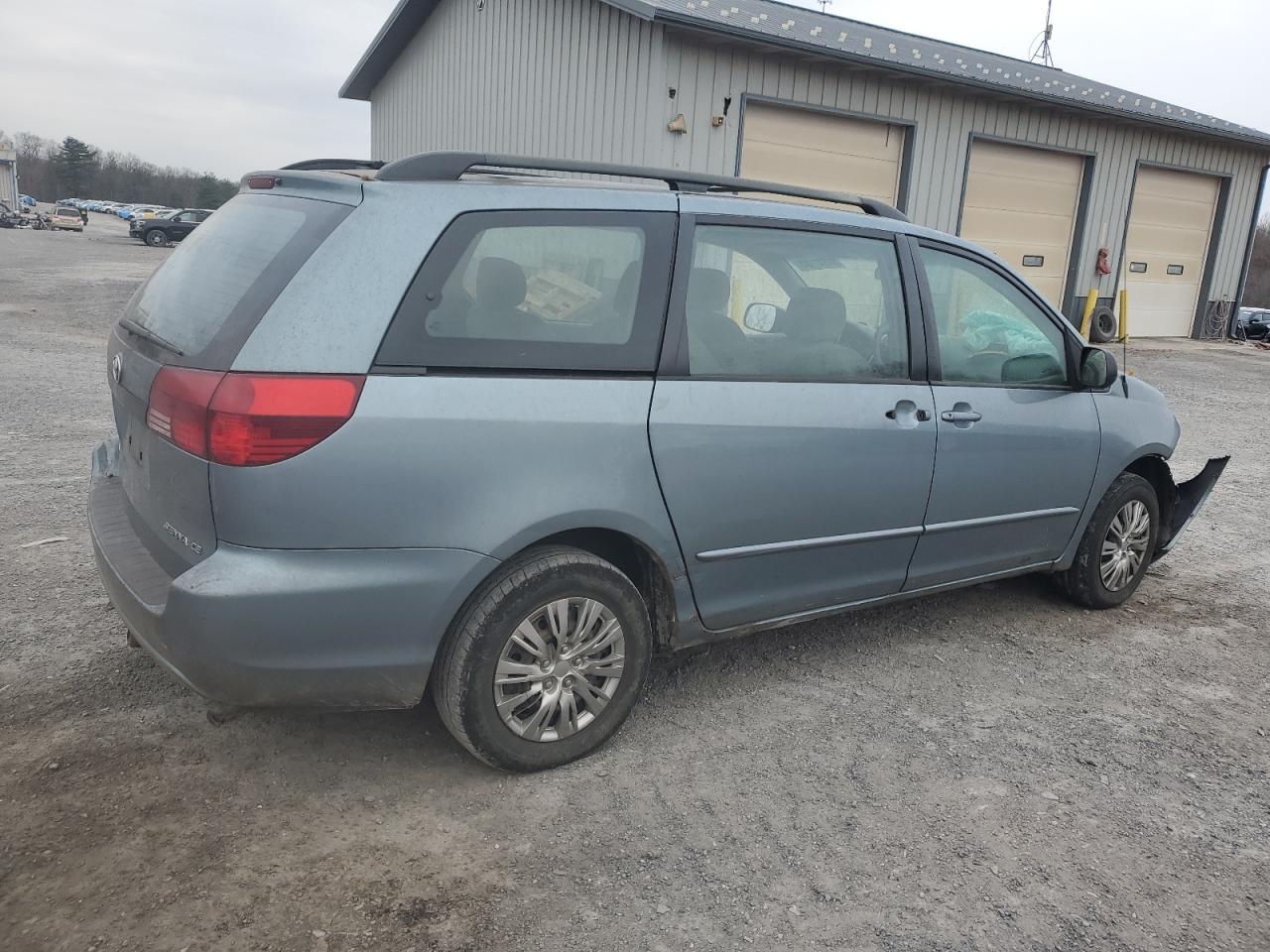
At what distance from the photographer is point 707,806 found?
285 cm

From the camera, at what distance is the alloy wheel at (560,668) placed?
285cm

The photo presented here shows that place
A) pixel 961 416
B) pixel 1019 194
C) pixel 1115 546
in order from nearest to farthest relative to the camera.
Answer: pixel 961 416 < pixel 1115 546 < pixel 1019 194

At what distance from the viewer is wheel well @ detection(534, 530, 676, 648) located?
3051mm

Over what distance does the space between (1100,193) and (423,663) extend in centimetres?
1652

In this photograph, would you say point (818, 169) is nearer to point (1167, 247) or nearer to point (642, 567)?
point (1167, 247)

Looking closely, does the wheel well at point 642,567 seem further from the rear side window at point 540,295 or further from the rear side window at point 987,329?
the rear side window at point 987,329

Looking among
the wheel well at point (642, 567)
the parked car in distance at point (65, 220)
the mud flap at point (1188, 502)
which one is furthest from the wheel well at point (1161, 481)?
the parked car in distance at point (65, 220)

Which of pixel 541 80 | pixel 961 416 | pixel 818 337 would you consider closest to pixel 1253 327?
pixel 541 80

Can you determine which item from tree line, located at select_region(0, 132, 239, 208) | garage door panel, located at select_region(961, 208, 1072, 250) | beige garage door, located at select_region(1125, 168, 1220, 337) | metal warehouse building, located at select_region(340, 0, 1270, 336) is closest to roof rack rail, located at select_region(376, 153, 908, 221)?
metal warehouse building, located at select_region(340, 0, 1270, 336)

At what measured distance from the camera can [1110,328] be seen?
6.73 meters

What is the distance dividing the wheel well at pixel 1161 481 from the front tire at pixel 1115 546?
0.10 meters

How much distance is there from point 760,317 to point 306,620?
1728 mm

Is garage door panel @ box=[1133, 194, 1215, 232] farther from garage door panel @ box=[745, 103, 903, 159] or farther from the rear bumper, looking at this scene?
the rear bumper

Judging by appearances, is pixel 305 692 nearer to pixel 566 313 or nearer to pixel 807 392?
pixel 566 313
